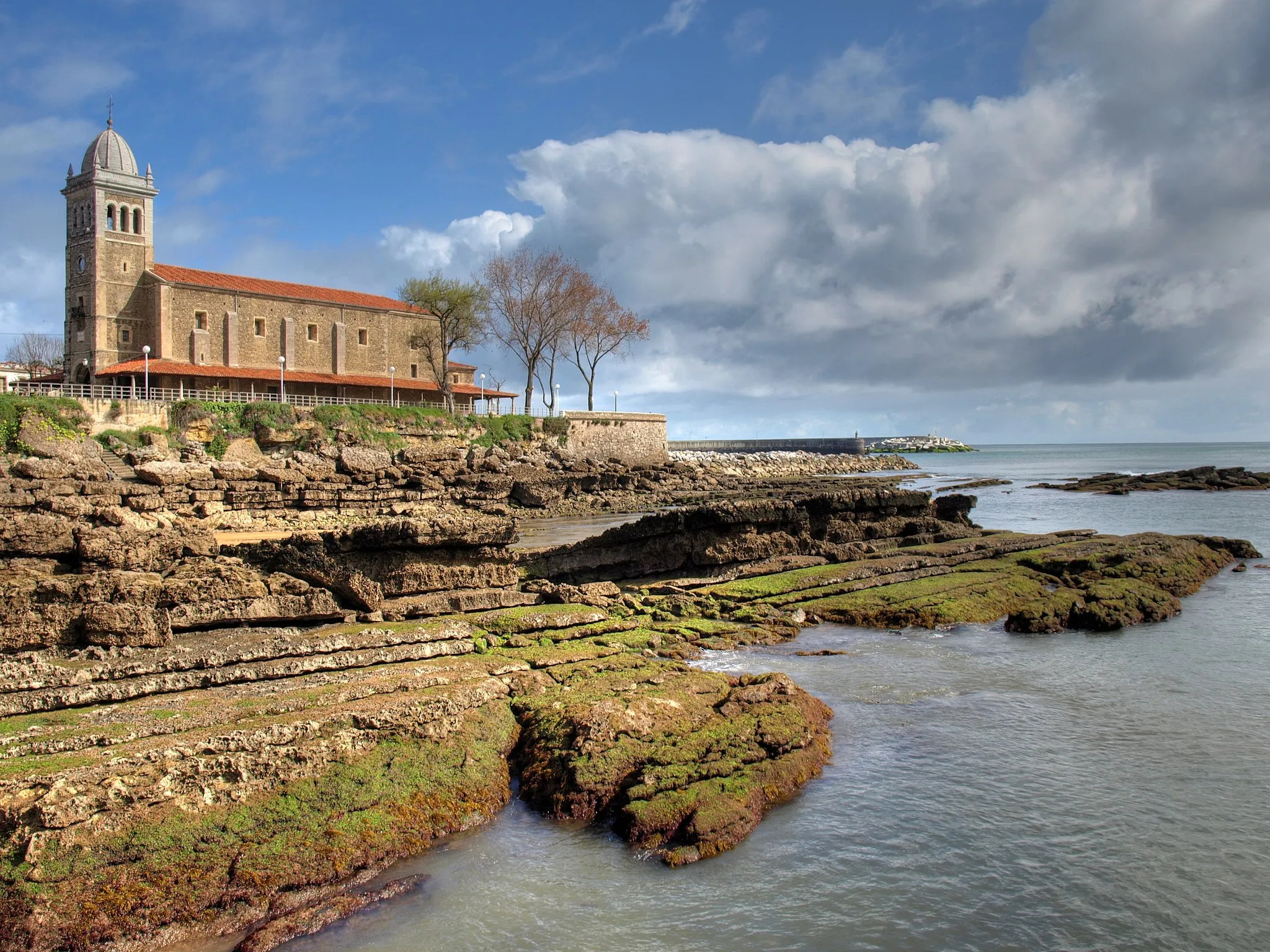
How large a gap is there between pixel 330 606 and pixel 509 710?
3.41 m

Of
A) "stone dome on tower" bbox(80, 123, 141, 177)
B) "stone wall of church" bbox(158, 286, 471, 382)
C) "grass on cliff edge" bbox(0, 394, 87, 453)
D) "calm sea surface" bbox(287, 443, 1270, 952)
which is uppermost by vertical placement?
"stone dome on tower" bbox(80, 123, 141, 177)

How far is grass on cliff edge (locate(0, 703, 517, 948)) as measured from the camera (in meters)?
5.25

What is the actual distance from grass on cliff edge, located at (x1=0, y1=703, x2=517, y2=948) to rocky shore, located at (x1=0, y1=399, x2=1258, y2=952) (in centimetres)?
2

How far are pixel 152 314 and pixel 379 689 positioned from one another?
57700mm

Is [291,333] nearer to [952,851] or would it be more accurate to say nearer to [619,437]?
[619,437]

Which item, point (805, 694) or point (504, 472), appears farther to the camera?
point (504, 472)

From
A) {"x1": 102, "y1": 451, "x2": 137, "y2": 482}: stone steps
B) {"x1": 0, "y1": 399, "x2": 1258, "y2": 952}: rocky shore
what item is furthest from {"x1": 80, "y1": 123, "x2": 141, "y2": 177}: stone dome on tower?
{"x1": 0, "y1": 399, "x2": 1258, "y2": 952}: rocky shore

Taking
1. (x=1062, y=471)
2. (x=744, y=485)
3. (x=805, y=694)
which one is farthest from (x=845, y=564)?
(x=1062, y=471)

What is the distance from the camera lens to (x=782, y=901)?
589cm

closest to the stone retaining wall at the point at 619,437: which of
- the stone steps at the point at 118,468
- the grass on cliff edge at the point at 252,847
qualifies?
the stone steps at the point at 118,468

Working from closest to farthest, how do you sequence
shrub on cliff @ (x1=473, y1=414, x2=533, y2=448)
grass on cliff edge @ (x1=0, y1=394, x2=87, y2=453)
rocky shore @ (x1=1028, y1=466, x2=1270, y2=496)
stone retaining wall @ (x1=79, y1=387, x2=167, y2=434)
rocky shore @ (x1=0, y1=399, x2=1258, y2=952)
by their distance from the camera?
rocky shore @ (x1=0, y1=399, x2=1258, y2=952)
grass on cliff edge @ (x1=0, y1=394, x2=87, y2=453)
stone retaining wall @ (x1=79, y1=387, x2=167, y2=434)
rocky shore @ (x1=1028, y1=466, x2=1270, y2=496)
shrub on cliff @ (x1=473, y1=414, x2=533, y2=448)

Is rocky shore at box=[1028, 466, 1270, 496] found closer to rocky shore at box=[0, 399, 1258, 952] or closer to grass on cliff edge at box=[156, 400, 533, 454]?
grass on cliff edge at box=[156, 400, 533, 454]

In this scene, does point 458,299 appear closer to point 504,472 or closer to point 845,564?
point 504,472

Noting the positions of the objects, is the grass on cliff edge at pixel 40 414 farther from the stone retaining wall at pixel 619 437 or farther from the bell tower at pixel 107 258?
the stone retaining wall at pixel 619 437
